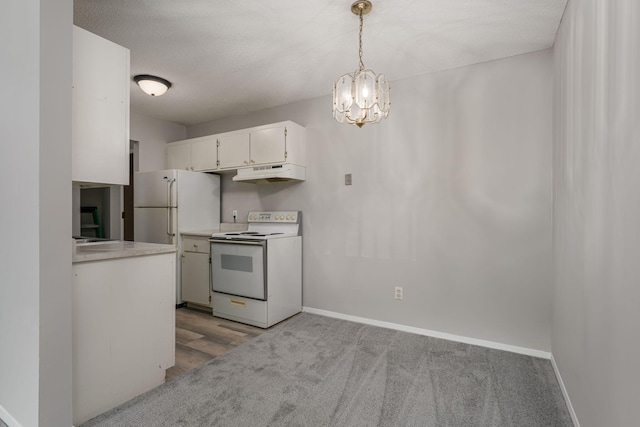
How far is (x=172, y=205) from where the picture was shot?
12.2 feet

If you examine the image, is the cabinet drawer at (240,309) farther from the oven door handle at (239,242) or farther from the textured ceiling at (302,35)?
the textured ceiling at (302,35)

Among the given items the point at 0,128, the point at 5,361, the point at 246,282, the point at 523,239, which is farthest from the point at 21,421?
the point at 523,239

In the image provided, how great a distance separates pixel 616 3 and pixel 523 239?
1745mm

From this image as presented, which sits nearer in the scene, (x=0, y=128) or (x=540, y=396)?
(x=0, y=128)

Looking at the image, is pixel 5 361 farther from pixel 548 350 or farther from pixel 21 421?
pixel 548 350

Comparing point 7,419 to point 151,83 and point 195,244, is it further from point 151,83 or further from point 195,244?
point 151,83

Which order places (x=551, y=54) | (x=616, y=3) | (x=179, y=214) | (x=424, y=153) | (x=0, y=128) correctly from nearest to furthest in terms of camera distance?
(x=616, y=3), (x=0, y=128), (x=551, y=54), (x=424, y=153), (x=179, y=214)

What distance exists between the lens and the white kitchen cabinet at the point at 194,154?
3.93 m

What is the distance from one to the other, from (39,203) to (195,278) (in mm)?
2442

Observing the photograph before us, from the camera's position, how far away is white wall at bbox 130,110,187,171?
4070 millimetres

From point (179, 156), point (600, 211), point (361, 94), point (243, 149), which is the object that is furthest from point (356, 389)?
point (179, 156)

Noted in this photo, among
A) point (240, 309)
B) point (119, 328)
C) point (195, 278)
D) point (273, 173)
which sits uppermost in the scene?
point (273, 173)

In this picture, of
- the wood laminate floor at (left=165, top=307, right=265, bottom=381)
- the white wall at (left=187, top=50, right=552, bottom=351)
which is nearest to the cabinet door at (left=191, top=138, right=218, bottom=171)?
the white wall at (left=187, top=50, right=552, bottom=351)

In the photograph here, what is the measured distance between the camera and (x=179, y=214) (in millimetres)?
3750
